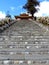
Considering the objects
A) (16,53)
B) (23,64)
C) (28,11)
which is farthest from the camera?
(28,11)

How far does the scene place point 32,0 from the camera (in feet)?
131

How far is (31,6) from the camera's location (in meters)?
39.5

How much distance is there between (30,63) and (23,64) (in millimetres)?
199

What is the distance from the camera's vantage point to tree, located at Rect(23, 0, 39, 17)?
39.3 metres

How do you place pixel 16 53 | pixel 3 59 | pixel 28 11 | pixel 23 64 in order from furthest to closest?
pixel 28 11, pixel 16 53, pixel 3 59, pixel 23 64

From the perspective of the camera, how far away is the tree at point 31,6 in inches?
1547

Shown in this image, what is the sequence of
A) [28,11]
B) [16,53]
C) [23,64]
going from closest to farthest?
[23,64] < [16,53] < [28,11]

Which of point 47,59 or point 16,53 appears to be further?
point 16,53

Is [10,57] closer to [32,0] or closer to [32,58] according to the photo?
[32,58]

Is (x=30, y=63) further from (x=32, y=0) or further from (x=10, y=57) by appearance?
(x=32, y=0)

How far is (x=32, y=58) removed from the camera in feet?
21.9

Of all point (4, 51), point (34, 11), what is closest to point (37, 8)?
point (34, 11)

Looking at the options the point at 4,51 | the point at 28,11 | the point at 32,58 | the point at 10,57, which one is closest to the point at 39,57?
the point at 32,58

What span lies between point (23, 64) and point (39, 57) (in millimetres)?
724
